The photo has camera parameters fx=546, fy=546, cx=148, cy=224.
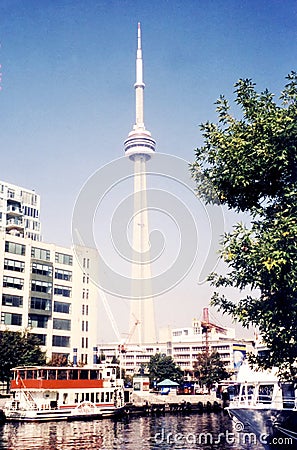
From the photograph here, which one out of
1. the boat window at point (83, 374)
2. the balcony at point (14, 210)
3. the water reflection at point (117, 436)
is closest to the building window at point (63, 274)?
the balcony at point (14, 210)

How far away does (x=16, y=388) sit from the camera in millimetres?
52344

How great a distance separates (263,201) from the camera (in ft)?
63.2

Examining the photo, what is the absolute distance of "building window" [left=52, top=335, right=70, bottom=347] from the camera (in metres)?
81.1

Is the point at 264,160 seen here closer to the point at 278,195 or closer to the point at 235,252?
the point at 278,195

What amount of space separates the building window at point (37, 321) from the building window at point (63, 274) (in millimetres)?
6863

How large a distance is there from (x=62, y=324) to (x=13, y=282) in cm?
1100

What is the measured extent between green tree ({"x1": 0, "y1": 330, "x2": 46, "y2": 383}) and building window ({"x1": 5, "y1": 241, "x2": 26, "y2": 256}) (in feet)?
44.3

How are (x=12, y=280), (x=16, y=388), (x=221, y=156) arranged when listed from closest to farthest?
(x=221, y=156)
(x=16, y=388)
(x=12, y=280)

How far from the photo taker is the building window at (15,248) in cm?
7731

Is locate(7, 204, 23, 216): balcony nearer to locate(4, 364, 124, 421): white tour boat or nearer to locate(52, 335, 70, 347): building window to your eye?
locate(52, 335, 70, 347): building window

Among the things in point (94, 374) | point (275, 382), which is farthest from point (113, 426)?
point (275, 382)

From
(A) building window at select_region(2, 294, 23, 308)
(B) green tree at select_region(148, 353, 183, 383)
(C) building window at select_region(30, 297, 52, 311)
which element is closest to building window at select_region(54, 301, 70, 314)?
(C) building window at select_region(30, 297, 52, 311)

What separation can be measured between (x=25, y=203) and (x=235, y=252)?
102 metres

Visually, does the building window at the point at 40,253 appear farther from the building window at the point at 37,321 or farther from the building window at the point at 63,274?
the building window at the point at 37,321
